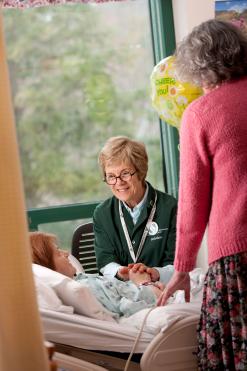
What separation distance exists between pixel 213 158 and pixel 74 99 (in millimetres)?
2244

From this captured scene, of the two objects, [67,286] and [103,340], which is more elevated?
[67,286]

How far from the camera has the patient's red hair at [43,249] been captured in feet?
10.9

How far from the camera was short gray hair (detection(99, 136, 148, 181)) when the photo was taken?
3637 mm

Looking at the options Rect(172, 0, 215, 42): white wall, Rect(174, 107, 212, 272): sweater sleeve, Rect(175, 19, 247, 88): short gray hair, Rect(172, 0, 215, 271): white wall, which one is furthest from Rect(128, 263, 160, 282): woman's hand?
Rect(172, 0, 215, 42): white wall

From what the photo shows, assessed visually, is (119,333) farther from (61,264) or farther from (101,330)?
(61,264)

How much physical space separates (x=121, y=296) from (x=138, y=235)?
17.9 inches

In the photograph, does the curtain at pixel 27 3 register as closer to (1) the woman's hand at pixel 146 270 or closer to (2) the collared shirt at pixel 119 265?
(2) the collared shirt at pixel 119 265

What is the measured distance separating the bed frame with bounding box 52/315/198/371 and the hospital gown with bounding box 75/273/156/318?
0.24m

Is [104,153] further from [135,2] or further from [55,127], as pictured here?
[135,2]

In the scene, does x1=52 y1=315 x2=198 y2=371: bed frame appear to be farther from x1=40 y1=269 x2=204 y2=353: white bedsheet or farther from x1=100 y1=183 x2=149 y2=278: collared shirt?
x1=100 y1=183 x2=149 y2=278: collared shirt

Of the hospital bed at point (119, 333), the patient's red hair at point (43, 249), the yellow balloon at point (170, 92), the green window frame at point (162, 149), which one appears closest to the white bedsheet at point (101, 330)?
the hospital bed at point (119, 333)

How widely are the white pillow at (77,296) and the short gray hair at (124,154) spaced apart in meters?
0.79

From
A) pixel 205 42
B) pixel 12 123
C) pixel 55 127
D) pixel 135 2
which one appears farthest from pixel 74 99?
pixel 12 123

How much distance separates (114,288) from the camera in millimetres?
3223
